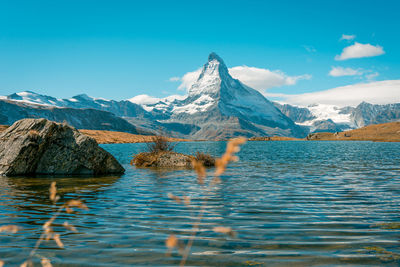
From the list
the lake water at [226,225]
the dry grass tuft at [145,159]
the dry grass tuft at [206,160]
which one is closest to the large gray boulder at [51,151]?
the dry grass tuft at [145,159]

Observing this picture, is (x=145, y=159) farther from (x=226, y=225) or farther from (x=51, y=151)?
(x=226, y=225)

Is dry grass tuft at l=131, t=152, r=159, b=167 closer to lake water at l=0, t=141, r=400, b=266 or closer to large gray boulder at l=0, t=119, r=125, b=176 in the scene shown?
large gray boulder at l=0, t=119, r=125, b=176

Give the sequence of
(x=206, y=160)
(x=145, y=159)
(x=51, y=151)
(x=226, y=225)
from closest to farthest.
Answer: (x=226, y=225)
(x=51, y=151)
(x=206, y=160)
(x=145, y=159)

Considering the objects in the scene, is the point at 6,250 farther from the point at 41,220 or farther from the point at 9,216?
the point at 9,216

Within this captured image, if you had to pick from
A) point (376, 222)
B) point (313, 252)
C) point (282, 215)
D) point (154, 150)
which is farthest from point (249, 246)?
point (154, 150)

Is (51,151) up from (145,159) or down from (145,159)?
up

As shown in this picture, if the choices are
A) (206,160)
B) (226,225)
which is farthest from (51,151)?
(226,225)

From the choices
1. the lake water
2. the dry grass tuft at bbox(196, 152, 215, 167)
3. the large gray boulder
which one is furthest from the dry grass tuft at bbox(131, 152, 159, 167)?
the lake water

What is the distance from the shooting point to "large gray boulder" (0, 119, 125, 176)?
22.5 m

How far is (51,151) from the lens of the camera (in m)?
24.0

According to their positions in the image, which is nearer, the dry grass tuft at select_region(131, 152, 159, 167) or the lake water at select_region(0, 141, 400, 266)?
the lake water at select_region(0, 141, 400, 266)

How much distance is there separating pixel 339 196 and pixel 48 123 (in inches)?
855

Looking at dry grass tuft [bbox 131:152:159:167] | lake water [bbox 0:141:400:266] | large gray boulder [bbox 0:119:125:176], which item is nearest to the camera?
lake water [bbox 0:141:400:266]

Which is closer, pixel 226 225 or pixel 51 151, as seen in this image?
pixel 226 225
